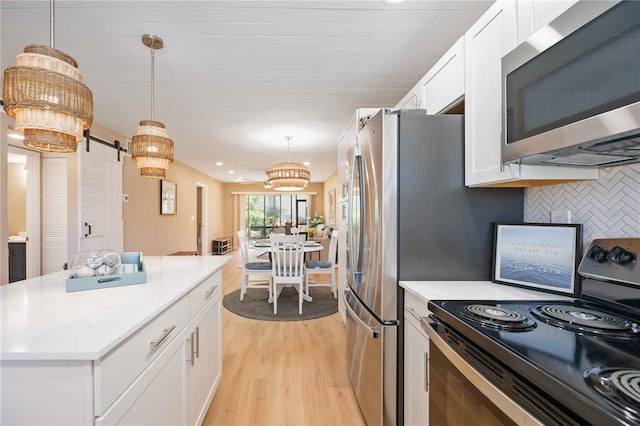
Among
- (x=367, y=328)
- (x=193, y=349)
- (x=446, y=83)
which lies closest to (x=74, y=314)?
(x=193, y=349)

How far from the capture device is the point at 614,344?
0.77 m

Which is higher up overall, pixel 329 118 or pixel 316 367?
pixel 329 118

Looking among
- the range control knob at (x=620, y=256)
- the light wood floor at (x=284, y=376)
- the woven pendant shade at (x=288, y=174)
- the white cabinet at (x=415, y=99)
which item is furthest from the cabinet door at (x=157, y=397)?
the woven pendant shade at (x=288, y=174)

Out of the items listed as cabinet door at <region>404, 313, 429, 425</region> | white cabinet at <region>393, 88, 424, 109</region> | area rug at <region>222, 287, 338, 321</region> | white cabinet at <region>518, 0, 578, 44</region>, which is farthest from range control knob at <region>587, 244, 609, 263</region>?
area rug at <region>222, 287, 338, 321</region>

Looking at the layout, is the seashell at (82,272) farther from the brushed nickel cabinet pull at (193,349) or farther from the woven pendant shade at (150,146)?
the woven pendant shade at (150,146)

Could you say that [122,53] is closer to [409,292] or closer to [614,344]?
[409,292]

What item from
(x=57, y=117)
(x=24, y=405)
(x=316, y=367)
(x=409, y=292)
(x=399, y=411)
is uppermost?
(x=57, y=117)

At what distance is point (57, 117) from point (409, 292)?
174 cm

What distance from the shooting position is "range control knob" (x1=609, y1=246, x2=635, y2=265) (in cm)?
100

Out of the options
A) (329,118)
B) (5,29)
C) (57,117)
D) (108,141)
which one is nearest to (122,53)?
(5,29)

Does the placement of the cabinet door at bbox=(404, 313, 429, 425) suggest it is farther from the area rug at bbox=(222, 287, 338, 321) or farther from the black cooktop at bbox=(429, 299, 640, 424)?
the area rug at bbox=(222, 287, 338, 321)

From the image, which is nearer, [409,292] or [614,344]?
[614,344]

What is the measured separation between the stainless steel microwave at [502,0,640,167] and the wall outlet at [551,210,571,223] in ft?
0.94

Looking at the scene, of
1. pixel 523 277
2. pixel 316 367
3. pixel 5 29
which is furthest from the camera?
pixel 316 367
